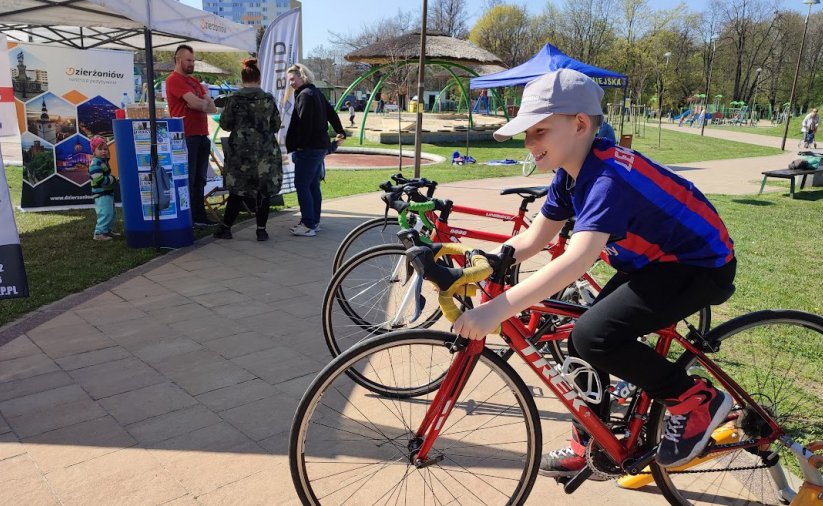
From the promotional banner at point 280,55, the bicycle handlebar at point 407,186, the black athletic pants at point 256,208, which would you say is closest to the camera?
the bicycle handlebar at point 407,186

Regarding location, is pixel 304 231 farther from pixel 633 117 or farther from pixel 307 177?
pixel 633 117

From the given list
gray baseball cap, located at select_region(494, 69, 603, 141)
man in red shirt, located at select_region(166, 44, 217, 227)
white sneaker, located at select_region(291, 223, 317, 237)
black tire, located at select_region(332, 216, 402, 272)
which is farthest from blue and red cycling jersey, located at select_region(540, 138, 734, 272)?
man in red shirt, located at select_region(166, 44, 217, 227)

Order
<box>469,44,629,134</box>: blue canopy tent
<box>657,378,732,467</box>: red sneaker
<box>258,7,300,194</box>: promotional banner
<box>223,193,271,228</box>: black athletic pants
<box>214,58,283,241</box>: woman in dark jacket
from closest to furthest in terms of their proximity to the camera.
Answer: <box>657,378,732,467</box>: red sneaker, <box>214,58,283,241</box>: woman in dark jacket, <box>223,193,271,228</box>: black athletic pants, <box>258,7,300,194</box>: promotional banner, <box>469,44,629,134</box>: blue canopy tent

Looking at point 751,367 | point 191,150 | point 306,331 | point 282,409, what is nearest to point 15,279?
point 306,331

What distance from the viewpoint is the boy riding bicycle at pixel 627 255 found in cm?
198

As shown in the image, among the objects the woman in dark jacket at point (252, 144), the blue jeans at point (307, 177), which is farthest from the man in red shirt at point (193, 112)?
the blue jeans at point (307, 177)

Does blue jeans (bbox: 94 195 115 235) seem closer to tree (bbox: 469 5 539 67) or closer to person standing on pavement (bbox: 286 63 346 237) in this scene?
person standing on pavement (bbox: 286 63 346 237)

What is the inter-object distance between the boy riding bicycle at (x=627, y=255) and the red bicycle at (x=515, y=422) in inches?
6.3

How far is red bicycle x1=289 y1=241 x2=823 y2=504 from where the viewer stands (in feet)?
7.20

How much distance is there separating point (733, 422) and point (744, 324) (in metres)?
0.41

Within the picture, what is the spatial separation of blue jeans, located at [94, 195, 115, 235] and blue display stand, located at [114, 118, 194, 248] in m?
0.57

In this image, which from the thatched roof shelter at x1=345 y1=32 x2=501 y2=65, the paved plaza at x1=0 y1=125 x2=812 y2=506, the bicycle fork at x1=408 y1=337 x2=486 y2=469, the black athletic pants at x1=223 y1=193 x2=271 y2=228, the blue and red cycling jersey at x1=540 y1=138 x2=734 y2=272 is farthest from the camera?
the thatched roof shelter at x1=345 y1=32 x2=501 y2=65

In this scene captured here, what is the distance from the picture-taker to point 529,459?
92.1 inches

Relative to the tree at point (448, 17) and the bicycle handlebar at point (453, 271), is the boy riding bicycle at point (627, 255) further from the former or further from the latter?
the tree at point (448, 17)
